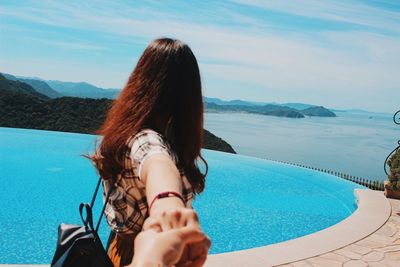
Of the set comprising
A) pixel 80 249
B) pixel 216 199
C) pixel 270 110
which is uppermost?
pixel 80 249

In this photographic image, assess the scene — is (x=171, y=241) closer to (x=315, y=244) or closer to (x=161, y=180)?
(x=161, y=180)

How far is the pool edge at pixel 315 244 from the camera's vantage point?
4.62m

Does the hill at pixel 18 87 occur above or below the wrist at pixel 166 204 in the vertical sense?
below

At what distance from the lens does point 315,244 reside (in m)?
5.48

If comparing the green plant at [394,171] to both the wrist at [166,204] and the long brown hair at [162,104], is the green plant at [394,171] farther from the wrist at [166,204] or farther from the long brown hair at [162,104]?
the wrist at [166,204]

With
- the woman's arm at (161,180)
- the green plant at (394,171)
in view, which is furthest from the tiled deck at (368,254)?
the woman's arm at (161,180)

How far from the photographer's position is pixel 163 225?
2.10 ft

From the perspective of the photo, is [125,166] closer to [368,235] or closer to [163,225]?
[163,225]

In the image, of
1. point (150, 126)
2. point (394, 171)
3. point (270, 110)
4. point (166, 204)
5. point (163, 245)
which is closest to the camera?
point (163, 245)

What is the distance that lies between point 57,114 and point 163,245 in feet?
82.4

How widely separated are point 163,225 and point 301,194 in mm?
11426

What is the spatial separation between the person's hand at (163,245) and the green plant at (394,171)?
9046 mm

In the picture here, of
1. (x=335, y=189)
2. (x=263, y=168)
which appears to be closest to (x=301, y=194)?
(x=335, y=189)

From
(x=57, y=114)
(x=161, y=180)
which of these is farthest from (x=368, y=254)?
(x=57, y=114)
